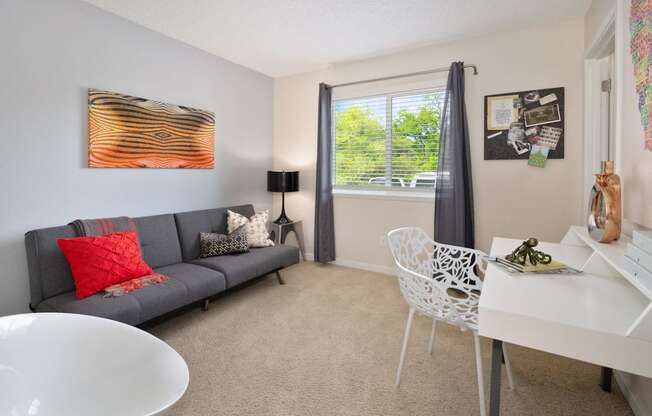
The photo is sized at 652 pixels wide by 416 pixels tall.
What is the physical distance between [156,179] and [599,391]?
365cm

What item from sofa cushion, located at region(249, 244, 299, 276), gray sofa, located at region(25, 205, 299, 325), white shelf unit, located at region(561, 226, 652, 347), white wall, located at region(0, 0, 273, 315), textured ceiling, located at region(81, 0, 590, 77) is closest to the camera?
white shelf unit, located at region(561, 226, 652, 347)

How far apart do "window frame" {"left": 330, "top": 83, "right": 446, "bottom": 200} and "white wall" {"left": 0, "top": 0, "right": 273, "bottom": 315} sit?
5.24 ft

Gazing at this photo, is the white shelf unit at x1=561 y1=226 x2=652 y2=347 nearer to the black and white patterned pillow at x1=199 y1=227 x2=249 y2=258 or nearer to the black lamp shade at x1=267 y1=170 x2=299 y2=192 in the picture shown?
the black and white patterned pillow at x1=199 y1=227 x2=249 y2=258

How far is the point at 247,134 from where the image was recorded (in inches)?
168

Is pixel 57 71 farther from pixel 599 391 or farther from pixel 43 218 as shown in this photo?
pixel 599 391

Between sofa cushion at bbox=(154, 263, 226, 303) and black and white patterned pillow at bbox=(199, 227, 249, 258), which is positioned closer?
sofa cushion at bbox=(154, 263, 226, 303)

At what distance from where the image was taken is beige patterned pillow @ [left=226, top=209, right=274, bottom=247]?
3541 millimetres

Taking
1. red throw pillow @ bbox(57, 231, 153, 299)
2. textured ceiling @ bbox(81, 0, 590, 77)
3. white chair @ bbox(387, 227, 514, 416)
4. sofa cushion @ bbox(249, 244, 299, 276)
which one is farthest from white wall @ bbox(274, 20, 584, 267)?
red throw pillow @ bbox(57, 231, 153, 299)

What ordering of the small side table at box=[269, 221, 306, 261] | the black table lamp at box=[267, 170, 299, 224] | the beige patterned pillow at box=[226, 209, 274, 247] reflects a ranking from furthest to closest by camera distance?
the small side table at box=[269, 221, 306, 261], the black table lamp at box=[267, 170, 299, 224], the beige patterned pillow at box=[226, 209, 274, 247]

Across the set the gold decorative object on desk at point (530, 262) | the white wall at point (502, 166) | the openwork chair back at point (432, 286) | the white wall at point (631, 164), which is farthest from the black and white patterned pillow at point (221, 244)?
the white wall at point (631, 164)

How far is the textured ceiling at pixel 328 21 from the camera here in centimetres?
266

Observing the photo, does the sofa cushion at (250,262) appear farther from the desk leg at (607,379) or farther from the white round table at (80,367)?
the desk leg at (607,379)

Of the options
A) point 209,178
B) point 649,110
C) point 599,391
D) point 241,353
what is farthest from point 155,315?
point 649,110

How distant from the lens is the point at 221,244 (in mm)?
3277
